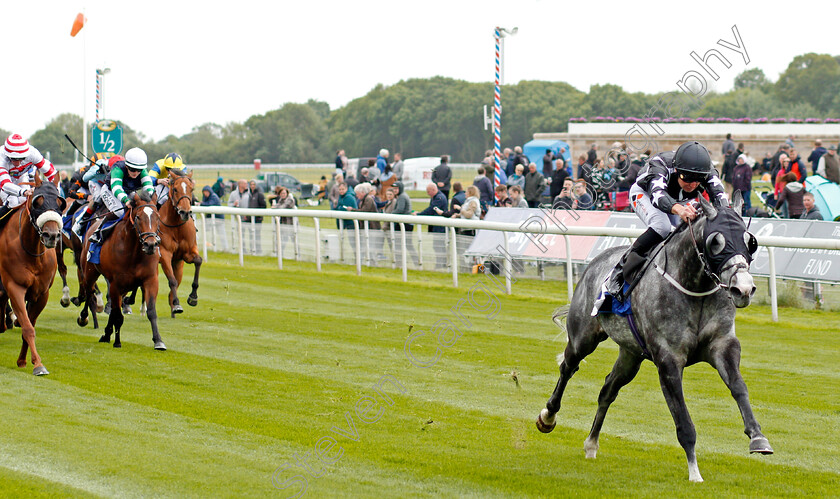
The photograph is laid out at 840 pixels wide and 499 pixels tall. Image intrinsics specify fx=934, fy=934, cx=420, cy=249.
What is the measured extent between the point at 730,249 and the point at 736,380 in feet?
2.31

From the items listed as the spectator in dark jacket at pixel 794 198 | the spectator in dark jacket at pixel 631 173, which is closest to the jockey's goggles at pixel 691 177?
the spectator in dark jacket at pixel 631 173

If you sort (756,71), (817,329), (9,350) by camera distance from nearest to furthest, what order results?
(9,350) < (817,329) < (756,71)

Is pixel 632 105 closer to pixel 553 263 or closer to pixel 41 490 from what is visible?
pixel 553 263

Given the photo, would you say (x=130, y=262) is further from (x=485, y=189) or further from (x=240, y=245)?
(x=485, y=189)

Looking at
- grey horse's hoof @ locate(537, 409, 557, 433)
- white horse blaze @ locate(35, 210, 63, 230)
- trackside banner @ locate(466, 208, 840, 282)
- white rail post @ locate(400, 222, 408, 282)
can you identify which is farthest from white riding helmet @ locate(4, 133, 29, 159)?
trackside banner @ locate(466, 208, 840, 282)

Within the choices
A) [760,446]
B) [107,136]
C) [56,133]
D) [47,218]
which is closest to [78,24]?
[107,136]

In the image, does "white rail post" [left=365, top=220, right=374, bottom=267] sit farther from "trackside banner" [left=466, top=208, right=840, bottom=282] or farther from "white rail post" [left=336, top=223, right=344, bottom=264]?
"trackside banner" [left=466, top=208, right=840, bottom=282]

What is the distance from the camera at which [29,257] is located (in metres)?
8.80

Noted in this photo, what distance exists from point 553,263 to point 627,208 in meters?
2.45

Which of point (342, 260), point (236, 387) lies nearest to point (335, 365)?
point (236, 387)

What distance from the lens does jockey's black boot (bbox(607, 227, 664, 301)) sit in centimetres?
571

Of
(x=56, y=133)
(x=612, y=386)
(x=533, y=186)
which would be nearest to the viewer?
(x=612, y=386)

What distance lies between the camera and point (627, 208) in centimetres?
1642

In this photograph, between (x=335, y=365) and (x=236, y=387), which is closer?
(x=236, y=387)
